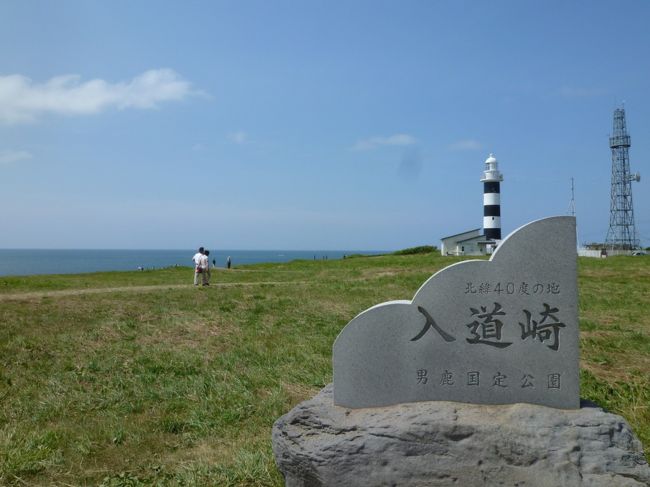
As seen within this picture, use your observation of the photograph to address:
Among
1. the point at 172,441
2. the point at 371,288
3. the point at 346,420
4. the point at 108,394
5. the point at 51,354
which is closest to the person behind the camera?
the point at 346,420

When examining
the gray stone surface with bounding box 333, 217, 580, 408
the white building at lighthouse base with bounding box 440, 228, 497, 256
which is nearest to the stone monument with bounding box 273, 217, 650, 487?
the gray stone surface with bounding box 333, 217, 580, 408

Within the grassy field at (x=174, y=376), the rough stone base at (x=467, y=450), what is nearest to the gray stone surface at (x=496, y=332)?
the rough stone base at (x=467, y=450)

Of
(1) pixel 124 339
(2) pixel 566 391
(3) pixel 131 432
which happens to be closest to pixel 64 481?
(3) pixel 131 432

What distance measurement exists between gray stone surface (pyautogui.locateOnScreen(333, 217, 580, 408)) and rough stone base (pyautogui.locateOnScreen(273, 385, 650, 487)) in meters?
0.28

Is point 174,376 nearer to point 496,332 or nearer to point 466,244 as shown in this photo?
point 496,332

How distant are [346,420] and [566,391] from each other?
217cm

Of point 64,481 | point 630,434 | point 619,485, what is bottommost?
point 64,481

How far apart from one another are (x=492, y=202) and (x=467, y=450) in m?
50.1

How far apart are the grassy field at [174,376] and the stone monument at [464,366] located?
3.21 feet

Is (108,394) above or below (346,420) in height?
below

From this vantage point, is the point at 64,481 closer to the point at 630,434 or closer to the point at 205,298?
the point at 630,434

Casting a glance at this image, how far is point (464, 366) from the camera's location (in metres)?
5.62

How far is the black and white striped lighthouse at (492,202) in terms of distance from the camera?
5281 cm

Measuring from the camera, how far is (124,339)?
1192cm
